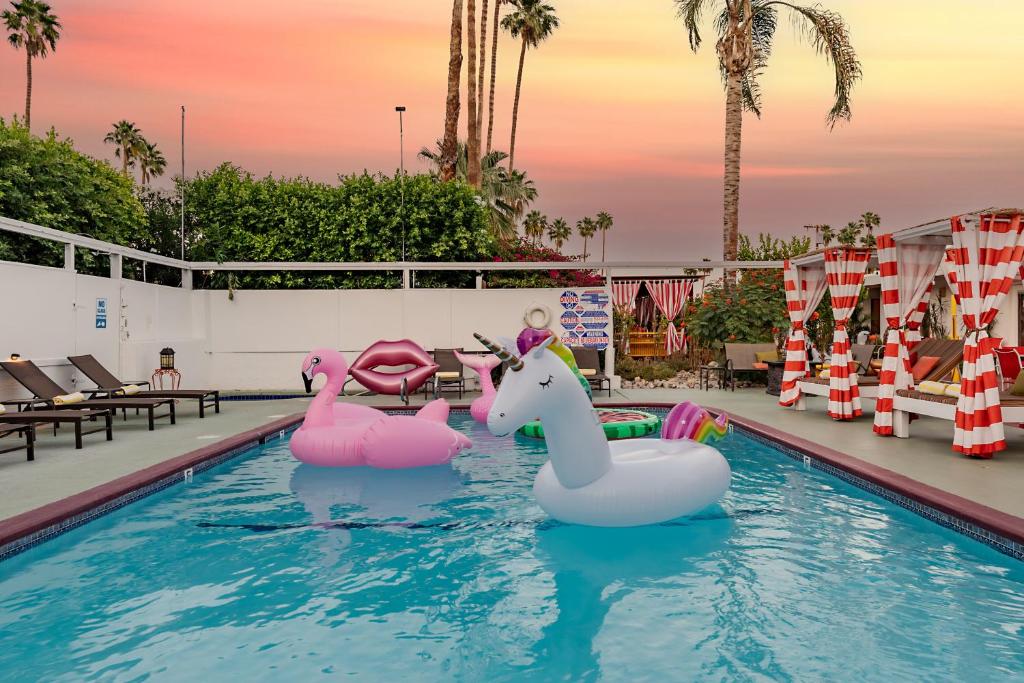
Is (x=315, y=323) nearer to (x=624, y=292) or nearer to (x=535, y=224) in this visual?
(x=624, y=292)

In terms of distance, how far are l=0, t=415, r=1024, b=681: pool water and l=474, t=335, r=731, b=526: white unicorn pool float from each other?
0.22 meters

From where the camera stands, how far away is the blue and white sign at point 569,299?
1486 centimetres

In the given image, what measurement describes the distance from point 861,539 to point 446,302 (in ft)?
35.7

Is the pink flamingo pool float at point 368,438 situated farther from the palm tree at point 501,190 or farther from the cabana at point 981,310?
the palm tree at point 501,190

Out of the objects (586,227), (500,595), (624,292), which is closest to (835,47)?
(624,292)

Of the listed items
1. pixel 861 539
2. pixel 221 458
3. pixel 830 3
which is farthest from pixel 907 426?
pixel 830 3

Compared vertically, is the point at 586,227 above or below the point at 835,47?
above

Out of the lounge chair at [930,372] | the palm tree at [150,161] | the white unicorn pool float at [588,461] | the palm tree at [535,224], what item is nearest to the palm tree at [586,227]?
the palm tree at [535,224]

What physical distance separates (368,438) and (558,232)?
167 ft

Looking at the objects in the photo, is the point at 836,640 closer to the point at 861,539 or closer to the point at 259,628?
the point at 861,539

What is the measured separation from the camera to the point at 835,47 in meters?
19.1

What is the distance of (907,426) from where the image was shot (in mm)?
8445

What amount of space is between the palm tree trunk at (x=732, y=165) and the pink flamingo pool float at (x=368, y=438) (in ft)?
43.4

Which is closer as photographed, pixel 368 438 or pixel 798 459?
pixel 368 438
